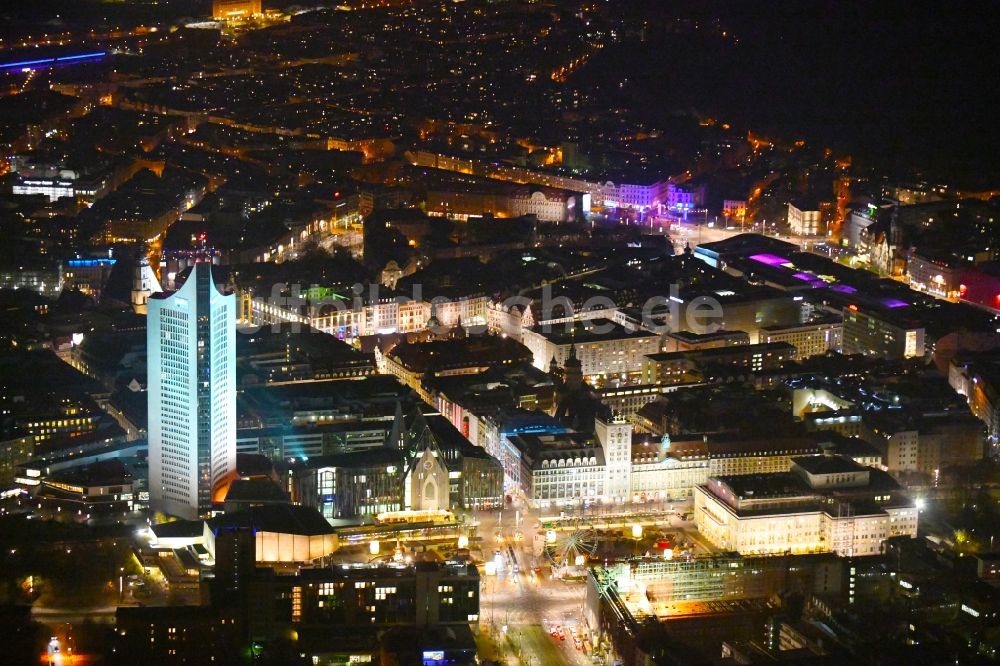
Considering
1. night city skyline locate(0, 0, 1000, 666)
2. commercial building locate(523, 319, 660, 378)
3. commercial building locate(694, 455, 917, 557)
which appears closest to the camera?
night city skyline locate(0, 0, 1000, 666)

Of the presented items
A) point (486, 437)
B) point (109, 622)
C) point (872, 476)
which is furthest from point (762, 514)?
point (109, 622)

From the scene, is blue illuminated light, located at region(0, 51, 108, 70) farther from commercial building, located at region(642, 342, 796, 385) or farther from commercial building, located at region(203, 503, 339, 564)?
commercial building, located at region(203, 503, 339, 564)

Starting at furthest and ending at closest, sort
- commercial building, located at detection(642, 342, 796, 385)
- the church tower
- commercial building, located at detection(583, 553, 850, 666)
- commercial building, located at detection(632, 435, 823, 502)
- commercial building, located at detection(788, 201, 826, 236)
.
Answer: commercial building, located at detection(788, 201, 826, 236), the church tower, commercial building, located at detection(642, 342, 796, 385), commercial building, located at detection(632, 435, 823, 502), commercial building, located at detection(583, 553, 850, 666)

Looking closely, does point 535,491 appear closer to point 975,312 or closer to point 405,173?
point 975,312

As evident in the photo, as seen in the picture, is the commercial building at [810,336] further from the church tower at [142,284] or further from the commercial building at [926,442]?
the church tower at [142,284]

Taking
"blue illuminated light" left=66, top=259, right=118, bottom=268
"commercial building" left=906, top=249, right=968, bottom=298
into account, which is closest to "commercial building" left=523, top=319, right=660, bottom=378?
"commercial building" left=906, top=249, right=968, bottom=298

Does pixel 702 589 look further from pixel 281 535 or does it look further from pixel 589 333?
pixel 589 333
